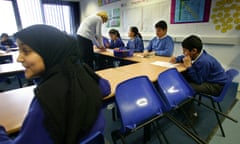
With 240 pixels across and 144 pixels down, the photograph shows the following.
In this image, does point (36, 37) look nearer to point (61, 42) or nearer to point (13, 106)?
point (61, 42)

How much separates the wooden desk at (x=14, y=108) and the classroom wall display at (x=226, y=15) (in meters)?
3.49

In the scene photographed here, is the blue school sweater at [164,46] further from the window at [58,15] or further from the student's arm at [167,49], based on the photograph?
the window at [58,15]

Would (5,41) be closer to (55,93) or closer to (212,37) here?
(55,93)

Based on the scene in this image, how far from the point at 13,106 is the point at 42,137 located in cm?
57

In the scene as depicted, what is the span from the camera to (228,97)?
258 cm

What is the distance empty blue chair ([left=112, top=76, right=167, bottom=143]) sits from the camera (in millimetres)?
1079

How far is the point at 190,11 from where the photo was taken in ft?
11.2

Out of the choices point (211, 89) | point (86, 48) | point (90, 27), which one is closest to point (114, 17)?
point (90, 27)

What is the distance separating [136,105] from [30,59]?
0.78 metres

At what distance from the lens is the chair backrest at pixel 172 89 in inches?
52.9

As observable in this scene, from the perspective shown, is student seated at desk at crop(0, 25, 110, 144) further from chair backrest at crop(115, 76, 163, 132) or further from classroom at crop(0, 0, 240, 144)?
chair backrest at crop(115, 76, 163, 132)

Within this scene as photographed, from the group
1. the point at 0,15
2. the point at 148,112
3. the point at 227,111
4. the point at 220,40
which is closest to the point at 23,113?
the point at 148,112

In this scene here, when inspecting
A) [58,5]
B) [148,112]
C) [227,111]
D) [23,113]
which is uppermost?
[58,5]

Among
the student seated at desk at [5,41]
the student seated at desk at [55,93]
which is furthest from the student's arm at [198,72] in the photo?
the student seated at desk at [5,41]
